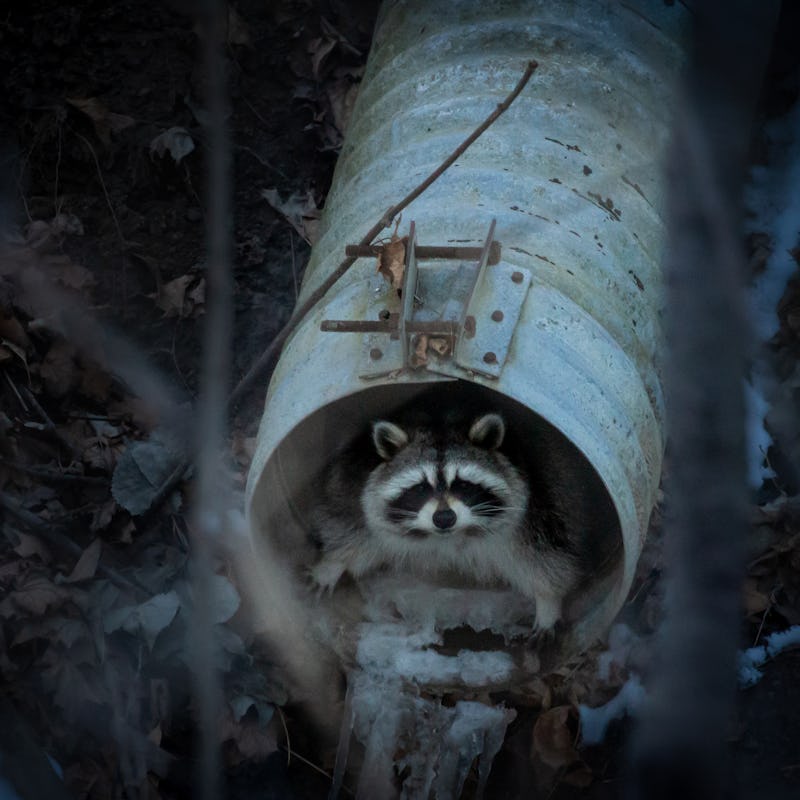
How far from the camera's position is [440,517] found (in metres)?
3.38

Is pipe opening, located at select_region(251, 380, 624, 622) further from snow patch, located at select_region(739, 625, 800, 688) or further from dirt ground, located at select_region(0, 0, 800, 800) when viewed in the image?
snow patch, located at select_region(739, 625, 800, 688)

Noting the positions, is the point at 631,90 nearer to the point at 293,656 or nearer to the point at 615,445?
the point at 615,445

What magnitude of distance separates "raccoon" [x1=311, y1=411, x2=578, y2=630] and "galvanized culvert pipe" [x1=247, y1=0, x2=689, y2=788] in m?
0.09

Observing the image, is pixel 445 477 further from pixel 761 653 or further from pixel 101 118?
pixel 101 118

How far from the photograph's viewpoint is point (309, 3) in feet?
17.4

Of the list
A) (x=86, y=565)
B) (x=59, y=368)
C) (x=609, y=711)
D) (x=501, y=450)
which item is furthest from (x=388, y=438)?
(x=59, y=368)

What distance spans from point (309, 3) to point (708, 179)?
2.70 metres

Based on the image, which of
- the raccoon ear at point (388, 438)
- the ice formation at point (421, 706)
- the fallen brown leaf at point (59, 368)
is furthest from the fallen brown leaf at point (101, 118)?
the ice formation at point (421, 706)

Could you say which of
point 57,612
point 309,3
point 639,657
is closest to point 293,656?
point 57,612

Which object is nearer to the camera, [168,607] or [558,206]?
[558,206]

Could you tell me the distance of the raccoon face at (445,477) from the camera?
3381mm

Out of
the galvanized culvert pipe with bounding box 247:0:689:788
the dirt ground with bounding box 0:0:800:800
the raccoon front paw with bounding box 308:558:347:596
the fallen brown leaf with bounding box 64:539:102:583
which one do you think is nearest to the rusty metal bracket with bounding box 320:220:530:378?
the galvanized culvert pipe with bounding box 247:0:689:788

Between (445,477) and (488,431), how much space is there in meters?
0.19

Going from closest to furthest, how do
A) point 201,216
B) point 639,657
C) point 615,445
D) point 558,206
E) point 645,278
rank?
1. point 615,445
2. point 558,206
3. point 645,278
4. point 639,657
5. point 201,216
